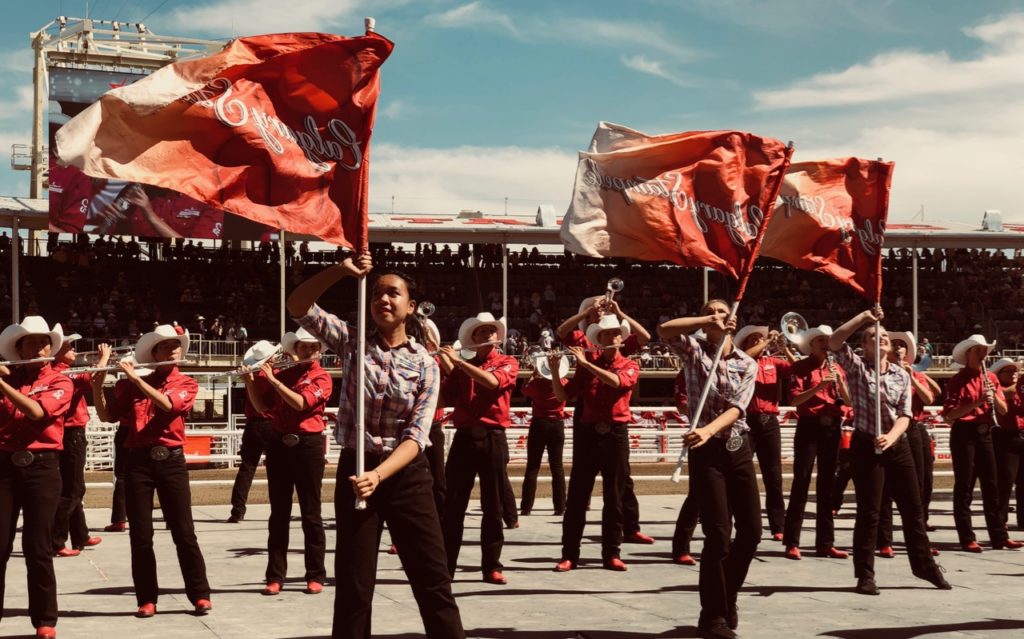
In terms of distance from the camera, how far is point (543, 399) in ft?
43.9

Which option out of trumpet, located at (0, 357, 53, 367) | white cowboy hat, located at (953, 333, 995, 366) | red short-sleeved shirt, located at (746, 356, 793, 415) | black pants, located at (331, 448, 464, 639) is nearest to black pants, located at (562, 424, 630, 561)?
red short-sleeved shirt, located at (746, 356, 793, 415)

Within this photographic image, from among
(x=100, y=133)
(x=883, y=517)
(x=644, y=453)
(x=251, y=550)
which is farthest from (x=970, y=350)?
(x=644, y=453)

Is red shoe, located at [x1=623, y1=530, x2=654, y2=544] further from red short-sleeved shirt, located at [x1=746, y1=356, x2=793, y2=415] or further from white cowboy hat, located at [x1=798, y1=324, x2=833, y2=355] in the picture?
white cowboy hat, located at [x1=798, y1=324, x2=833, y2=355]

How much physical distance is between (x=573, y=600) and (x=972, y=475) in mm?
4792

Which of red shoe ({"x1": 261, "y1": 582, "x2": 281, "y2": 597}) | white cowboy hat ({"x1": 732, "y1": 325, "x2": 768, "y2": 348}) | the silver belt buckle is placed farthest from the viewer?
white cowboy hat ({"x1": 732, "y1": 325, "x2": 768, "y2": 348})

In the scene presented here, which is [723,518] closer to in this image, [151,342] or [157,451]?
[157,451]

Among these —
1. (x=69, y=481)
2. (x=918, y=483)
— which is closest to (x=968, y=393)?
(x=918, y=483)

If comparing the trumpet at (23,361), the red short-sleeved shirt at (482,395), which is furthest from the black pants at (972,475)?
the trumpet at (23,361)

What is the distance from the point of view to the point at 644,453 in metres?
22.9

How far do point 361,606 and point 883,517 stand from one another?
239 inches

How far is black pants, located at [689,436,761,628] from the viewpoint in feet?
24.9

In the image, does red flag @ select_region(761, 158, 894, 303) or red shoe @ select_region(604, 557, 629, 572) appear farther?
red flag @ select_region(761, 158, 894, 303)

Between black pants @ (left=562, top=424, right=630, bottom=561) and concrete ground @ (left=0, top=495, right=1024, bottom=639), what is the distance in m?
0.25

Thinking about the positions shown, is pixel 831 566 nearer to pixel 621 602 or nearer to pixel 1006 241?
pixel 621 602
